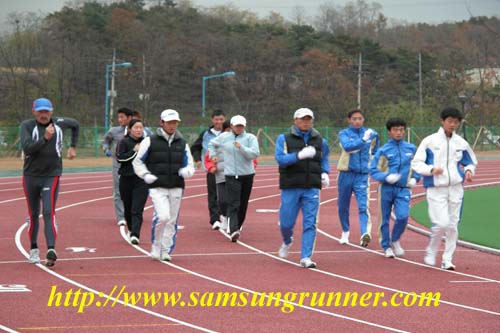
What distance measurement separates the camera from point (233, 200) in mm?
14586

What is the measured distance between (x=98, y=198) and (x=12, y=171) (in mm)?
13131

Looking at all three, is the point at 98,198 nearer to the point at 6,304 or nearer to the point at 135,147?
the point at 135,147

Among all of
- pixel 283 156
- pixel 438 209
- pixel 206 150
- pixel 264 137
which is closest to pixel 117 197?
pixel 206 150

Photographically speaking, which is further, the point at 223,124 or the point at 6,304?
the point at 223,124

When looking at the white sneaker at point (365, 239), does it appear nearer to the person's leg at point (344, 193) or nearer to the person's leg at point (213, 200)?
the person's leg at point (344, 193)

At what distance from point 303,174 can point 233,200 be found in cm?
273

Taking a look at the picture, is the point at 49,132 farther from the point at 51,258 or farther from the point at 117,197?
the point at 117,197

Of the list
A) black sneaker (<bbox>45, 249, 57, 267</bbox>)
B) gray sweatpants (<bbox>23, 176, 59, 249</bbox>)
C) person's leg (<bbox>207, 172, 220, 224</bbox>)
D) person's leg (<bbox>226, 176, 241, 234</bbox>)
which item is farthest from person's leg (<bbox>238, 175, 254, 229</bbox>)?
black sneaker (<bbox>45, 249, 57, 267</bbox>)

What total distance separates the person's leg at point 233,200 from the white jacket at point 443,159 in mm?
3270

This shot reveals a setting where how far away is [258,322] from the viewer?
8320 mm

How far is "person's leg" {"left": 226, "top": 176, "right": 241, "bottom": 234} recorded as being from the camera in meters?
14.3

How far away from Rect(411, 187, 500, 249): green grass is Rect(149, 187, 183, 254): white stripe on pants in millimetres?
4584

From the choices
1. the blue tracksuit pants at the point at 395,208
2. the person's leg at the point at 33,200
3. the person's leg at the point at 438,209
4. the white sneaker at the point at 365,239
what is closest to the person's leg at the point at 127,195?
the person's leg at the point at 33,200

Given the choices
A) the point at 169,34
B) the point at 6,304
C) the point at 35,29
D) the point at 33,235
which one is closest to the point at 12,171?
the point at 33,235
